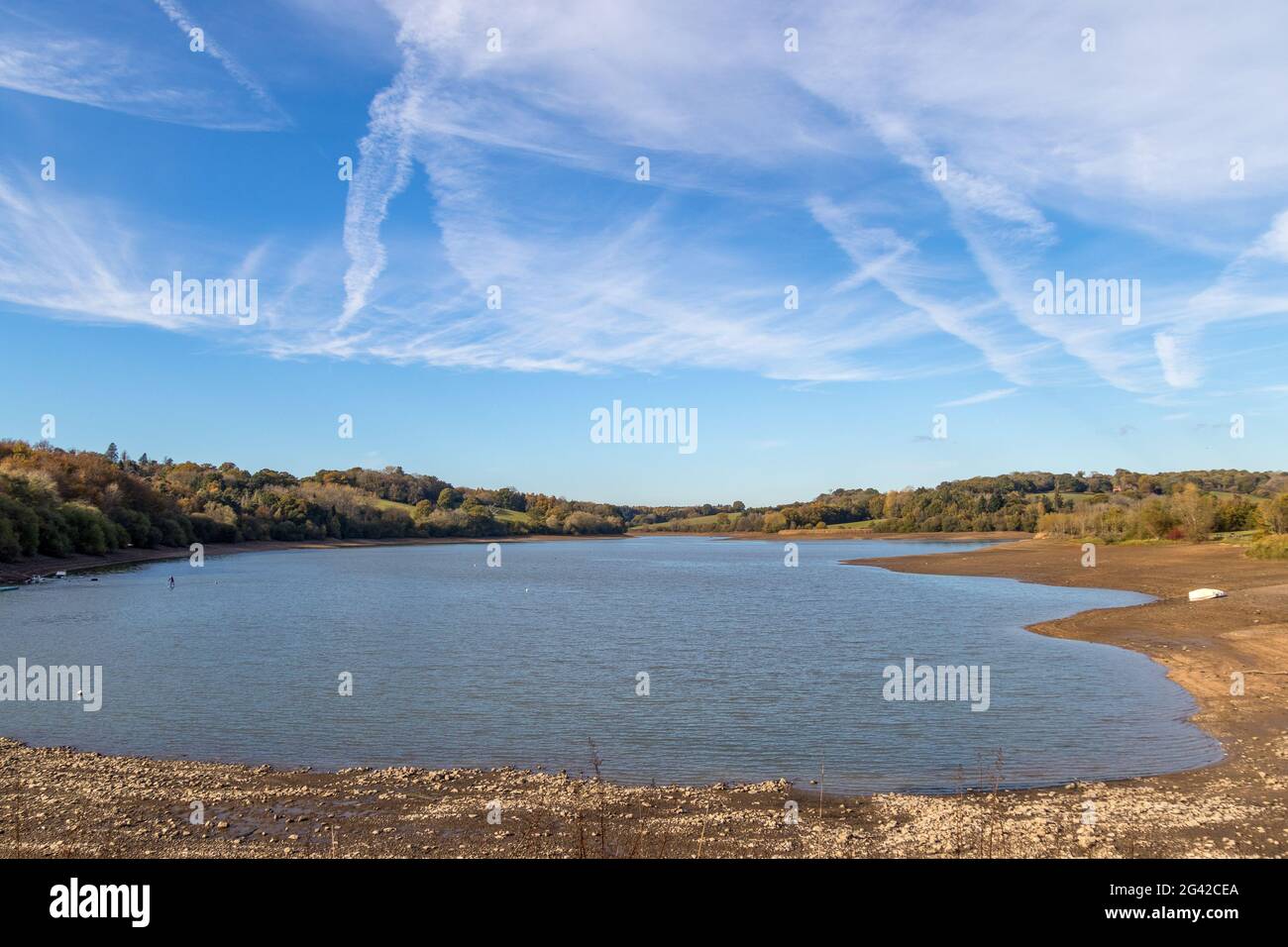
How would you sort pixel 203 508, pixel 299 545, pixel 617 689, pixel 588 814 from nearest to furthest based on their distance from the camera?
1. pixel 588 814
2. pixel 617 689
3. pixel 203 508
4. pixel 299 545

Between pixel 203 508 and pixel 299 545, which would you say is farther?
pixel 299 545

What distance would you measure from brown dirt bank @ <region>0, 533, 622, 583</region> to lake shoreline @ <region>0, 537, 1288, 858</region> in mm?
55794

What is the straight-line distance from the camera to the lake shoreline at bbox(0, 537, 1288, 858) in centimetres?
987

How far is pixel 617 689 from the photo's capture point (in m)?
20.7

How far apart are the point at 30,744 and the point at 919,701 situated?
696 inches
